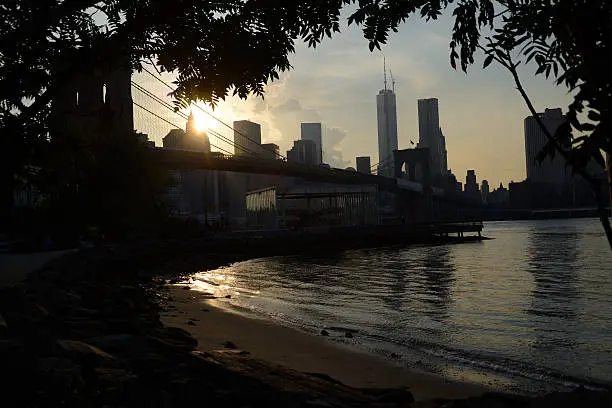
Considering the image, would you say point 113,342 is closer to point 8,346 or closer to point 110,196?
point 8,346

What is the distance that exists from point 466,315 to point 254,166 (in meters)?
57.4

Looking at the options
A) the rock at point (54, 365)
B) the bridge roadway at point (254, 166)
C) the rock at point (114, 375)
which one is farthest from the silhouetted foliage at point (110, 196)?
the rock at point (54, 365)

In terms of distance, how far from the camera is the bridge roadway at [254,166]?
61031mm

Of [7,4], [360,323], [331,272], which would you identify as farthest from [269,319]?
[331,272]

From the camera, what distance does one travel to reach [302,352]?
10156mm

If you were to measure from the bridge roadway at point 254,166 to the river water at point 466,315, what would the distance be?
3098cm

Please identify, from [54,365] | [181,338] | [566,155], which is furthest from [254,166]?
[566,155]

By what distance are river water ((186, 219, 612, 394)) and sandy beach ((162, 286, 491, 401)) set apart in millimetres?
545

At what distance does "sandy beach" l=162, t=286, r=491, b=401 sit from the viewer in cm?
779

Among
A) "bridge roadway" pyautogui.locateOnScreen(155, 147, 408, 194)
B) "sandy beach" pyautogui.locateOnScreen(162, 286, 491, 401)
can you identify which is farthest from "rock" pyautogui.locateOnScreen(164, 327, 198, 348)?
"bridge roadway" pyautogui.locateOnScreen(155, 147, 408, 194)

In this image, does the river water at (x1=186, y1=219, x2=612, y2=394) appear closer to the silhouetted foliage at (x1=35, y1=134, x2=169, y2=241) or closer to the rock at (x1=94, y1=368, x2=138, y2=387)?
the rock at (x1=94, y1=368, x2=138, y2=387)

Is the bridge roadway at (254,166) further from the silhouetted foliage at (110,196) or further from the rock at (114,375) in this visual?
the rock at (114,375)

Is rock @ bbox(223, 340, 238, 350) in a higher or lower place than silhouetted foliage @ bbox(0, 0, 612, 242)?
lower

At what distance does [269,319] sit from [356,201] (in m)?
79.2
